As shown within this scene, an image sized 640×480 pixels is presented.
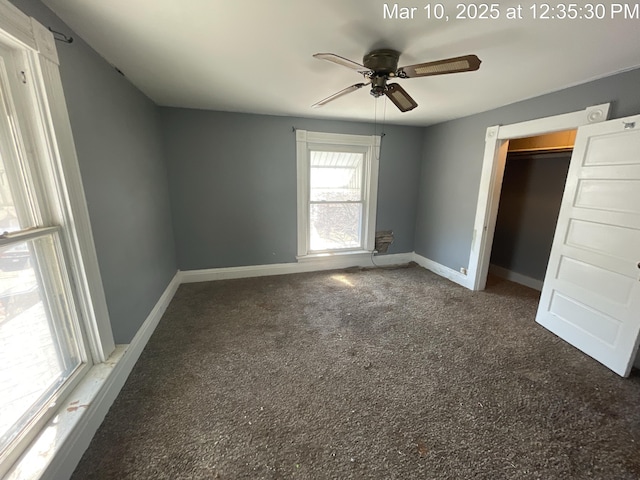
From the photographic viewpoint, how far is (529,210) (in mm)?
3477

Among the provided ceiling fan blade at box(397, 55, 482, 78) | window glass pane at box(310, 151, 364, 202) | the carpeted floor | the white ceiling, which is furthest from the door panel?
window glass pane at box(310, 151, 364, 202)

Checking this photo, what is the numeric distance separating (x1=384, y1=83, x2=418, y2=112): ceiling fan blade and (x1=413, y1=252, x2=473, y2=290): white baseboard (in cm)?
247

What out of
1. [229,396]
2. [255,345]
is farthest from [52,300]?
[255,345]

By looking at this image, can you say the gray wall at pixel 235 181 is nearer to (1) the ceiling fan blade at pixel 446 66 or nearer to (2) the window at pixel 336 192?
(2) the window at pixel 336 192

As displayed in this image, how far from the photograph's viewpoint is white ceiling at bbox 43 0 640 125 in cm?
130

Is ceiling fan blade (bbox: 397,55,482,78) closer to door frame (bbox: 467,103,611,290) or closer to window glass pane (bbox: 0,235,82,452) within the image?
door frame (bbox: 467,103,611,290)

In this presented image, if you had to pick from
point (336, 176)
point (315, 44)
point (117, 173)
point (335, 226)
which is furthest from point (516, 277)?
point (117, 173)

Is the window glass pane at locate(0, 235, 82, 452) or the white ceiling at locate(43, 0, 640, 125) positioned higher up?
the white ceiling at locate(43, 0, 640, 125)

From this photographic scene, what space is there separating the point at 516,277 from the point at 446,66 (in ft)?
11.4

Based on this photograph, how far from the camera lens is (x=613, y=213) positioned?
1933 millimetres

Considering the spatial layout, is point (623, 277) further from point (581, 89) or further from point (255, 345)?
point (255, 345)

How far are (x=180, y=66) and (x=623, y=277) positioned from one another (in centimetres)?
373

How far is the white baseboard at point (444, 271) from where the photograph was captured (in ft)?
11.2

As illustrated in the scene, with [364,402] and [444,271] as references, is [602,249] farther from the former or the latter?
[364,402]
